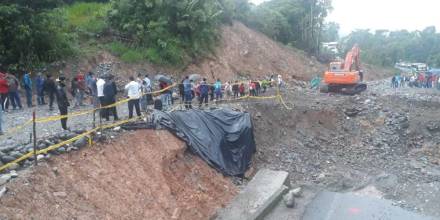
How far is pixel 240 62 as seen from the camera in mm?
34875

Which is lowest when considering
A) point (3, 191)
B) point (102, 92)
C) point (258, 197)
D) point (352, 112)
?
point (258, 197)

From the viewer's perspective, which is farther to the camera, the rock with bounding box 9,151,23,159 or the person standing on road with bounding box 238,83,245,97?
the person standing on road with bounding box 238,83,245,97

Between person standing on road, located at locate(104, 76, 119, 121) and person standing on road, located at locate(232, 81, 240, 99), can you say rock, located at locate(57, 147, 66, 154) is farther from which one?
person standing on road, located at locate(232, 81, 240, 99)

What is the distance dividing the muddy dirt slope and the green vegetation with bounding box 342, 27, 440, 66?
57.7 metres

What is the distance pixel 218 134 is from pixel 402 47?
80813 mm

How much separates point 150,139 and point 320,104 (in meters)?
13.8

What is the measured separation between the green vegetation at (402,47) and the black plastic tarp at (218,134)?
176ft

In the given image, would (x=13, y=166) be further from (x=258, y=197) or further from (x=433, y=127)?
(x=433, y=127)

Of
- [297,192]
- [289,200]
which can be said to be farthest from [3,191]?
[297,192]

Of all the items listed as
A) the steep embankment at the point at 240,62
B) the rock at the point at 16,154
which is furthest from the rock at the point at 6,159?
the steep embankment at the point at 240,62

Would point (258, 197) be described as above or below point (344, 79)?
below

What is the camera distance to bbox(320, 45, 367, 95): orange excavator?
29.3 m

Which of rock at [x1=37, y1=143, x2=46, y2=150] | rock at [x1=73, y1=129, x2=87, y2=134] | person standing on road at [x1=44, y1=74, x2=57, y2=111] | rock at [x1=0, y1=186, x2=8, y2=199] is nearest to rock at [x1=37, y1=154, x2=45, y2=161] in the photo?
rock at [x1=37, y1=143, x2=46, y2=150]

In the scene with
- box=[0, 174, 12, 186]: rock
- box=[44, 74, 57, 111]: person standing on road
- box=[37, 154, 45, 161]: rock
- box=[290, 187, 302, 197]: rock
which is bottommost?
box=[290, 187, 302, 197]: rock
